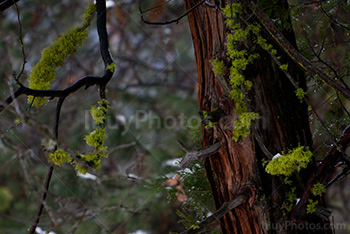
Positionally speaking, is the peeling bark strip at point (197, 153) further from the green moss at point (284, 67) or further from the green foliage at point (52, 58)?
the green foliage at point (52, 58)

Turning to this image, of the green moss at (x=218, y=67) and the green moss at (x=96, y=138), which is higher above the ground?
the green moss at (x=218, y=67)

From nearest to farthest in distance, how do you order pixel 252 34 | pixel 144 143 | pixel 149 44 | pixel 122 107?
pixel 252 34, pixel 144 143, pixel 122 107, pixel 149 44

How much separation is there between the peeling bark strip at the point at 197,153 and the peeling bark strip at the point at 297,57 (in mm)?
457

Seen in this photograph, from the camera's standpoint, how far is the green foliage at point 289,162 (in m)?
1.48

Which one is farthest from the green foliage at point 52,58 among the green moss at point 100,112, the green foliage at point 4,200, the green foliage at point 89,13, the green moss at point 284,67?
the green foliage at point 4,200

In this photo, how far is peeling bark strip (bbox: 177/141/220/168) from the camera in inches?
61.4

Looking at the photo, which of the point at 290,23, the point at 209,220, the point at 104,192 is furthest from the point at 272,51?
the point at 104,192

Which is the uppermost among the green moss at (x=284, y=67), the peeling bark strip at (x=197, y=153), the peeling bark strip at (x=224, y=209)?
the green moss at (x=284, y=67)

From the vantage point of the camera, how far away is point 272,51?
1.64 meters

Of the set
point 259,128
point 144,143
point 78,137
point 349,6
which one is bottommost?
point 259,128

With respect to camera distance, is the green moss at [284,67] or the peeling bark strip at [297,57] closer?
the peeling bark strip at [297,57]

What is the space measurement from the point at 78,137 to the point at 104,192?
1.10m

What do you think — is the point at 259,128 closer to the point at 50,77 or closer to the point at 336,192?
the point at 50,77

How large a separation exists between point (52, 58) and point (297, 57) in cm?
110
